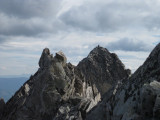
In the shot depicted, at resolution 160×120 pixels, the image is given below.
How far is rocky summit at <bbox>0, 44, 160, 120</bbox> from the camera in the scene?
22938mm

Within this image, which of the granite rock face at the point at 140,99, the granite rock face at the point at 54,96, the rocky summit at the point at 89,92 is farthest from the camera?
the granite rock face at the point at 54,96

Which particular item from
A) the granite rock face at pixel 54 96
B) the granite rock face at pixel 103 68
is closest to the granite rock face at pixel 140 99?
the granite rock face at pixel 54 96

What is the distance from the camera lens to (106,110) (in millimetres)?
31188

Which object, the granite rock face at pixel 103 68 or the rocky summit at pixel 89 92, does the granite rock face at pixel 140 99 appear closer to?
the rocky summit at pixel 89 92

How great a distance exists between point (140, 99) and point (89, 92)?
159 feet

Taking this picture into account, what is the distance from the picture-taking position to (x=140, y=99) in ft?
72.9

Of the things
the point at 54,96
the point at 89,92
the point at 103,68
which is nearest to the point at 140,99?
the point at 54,96

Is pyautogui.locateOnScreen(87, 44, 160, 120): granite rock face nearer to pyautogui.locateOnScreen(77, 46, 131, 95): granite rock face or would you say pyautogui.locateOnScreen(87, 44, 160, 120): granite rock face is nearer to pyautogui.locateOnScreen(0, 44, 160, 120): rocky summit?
pyautogui.locateOnScreen(0, 44, 160, 120): rocky summit

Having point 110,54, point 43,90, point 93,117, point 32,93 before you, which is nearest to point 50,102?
point 43,90

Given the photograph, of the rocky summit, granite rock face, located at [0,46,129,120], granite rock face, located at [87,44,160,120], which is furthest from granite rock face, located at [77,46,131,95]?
granite rock face, located at [87,44,160,120]

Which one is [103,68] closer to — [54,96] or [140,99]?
[54,96]

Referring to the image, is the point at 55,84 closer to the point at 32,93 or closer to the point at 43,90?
the point at 43,90

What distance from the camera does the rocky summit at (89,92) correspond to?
22.9 meters

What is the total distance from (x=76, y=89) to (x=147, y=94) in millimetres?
45159
